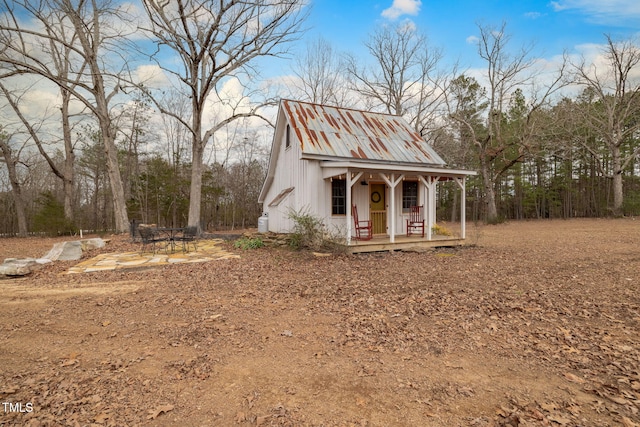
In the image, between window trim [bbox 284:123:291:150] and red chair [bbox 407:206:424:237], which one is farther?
window trim [bbox 284:123:291:150]

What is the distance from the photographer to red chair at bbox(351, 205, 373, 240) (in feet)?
32.5

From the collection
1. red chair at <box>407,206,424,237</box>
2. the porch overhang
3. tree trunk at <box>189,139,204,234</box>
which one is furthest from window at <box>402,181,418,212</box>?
tree trunk at <box>189,139,204,234</box>

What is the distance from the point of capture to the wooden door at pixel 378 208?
1108cm

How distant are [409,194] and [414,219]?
3.10 ft

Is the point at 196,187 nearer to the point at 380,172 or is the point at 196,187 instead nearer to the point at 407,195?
the point at 380,172

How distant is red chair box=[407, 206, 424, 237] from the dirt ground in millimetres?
5017

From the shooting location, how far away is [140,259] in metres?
8.06

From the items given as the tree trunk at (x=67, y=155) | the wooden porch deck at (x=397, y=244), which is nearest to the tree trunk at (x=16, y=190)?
the tree trunk at (x=67, y=155)

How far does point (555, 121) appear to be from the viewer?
67.5 ft

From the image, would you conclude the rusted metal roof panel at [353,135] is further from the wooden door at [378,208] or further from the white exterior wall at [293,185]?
the wooden door at [378,208]

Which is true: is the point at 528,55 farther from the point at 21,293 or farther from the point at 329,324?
the point at 21,293

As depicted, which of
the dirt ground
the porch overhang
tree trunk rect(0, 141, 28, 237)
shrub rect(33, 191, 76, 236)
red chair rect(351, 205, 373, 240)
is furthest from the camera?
tree trunk rect(0, 141, 28, 237)

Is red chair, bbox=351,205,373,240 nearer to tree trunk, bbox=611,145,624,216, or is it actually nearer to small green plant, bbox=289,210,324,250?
small green plant, bbox=289,210,324,250

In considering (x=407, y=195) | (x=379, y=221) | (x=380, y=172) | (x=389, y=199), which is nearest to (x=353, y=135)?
(x=389, y=199)
